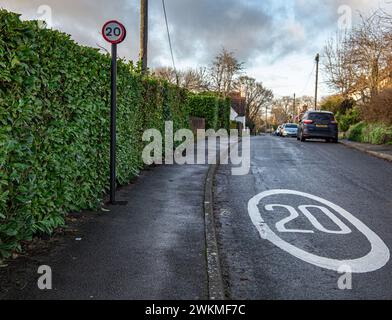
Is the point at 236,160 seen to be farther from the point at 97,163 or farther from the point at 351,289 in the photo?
the point at 351,289

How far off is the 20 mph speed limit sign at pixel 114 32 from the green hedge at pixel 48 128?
33 cm

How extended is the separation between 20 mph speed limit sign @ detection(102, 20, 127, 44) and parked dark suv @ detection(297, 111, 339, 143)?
1928cm

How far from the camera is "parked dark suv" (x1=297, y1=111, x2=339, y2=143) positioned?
2486 centimetres

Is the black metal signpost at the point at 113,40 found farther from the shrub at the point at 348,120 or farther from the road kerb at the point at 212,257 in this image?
the shrub at the point at 348,120

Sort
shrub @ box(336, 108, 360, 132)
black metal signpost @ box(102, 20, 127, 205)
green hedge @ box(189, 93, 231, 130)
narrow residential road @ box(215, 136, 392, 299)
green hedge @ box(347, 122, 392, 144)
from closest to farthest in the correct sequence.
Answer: narrow residential road @ box(215, 136, 392, 299) < black metal signpost @ box(102, 20, 127, 205) < green hedge @ box(347, 122, 392, 144) < shrub @ box(336, 108, 360, 132) < green hedge @ box(189, 93, 231, 130)

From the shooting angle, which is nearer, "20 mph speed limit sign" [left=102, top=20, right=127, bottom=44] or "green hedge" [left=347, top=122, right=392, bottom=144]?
"20 mph speed limit sign" [left=102, top=20, right=127, bottom=44]

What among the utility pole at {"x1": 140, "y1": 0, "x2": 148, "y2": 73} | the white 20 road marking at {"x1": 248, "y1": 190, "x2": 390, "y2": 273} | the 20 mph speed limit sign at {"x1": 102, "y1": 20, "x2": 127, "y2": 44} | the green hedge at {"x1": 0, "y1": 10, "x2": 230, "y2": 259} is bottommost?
the white 20 road marking at {"x1": 248, "y1": 190, "x2": 390, "y2": 273}

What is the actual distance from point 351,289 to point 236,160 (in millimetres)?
11243

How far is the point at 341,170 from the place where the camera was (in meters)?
12.6

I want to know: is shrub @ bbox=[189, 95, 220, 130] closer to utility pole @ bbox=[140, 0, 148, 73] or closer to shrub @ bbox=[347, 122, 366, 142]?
shrub @ bbox=[347, 122, 366, 142]

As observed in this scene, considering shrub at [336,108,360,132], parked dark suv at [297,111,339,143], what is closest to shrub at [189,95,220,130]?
shrub at [336,108,360,132]

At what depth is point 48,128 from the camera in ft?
17.0

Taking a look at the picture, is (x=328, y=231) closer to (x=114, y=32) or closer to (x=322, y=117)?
(x=114, y=32)

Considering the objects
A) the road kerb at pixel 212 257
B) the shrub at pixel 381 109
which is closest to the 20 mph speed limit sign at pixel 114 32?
the road kerb at pixel 212 257
